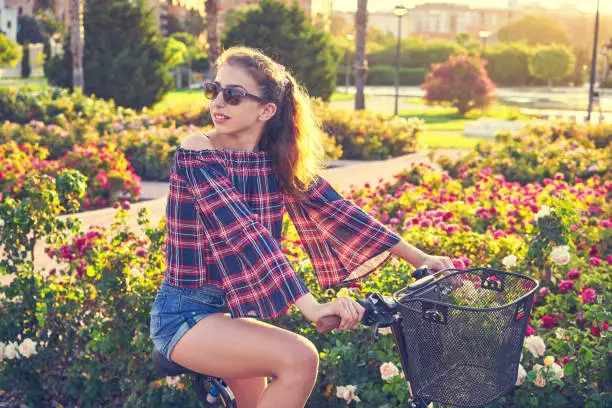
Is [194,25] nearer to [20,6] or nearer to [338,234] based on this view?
[20,6]

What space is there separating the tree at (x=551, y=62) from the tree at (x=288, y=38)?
34464mm

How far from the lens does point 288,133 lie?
119 inches

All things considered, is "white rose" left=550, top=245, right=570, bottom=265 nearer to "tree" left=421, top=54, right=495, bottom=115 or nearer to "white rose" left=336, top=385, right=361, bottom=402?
"white rose" left=336, top=385, right=361, bottom=402

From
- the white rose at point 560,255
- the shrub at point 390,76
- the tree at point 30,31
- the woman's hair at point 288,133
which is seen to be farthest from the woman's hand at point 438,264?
the tree at point 30,31

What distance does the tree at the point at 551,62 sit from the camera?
60.4 m

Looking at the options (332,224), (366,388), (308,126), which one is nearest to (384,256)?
(332,224)

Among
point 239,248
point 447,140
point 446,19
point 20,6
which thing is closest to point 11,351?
point 239,248

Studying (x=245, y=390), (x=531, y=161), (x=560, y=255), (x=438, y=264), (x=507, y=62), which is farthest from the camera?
(x=507, y=62)

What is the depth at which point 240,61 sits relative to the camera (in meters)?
2.84

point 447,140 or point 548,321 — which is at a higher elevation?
point 548,321

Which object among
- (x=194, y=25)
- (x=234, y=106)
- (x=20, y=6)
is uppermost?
(x=20, y=6)

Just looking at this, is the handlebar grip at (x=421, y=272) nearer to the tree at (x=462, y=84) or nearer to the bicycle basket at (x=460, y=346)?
the bicycle basket at (x=460, y=346)

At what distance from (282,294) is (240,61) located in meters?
0.78

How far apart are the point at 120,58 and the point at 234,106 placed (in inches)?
977
